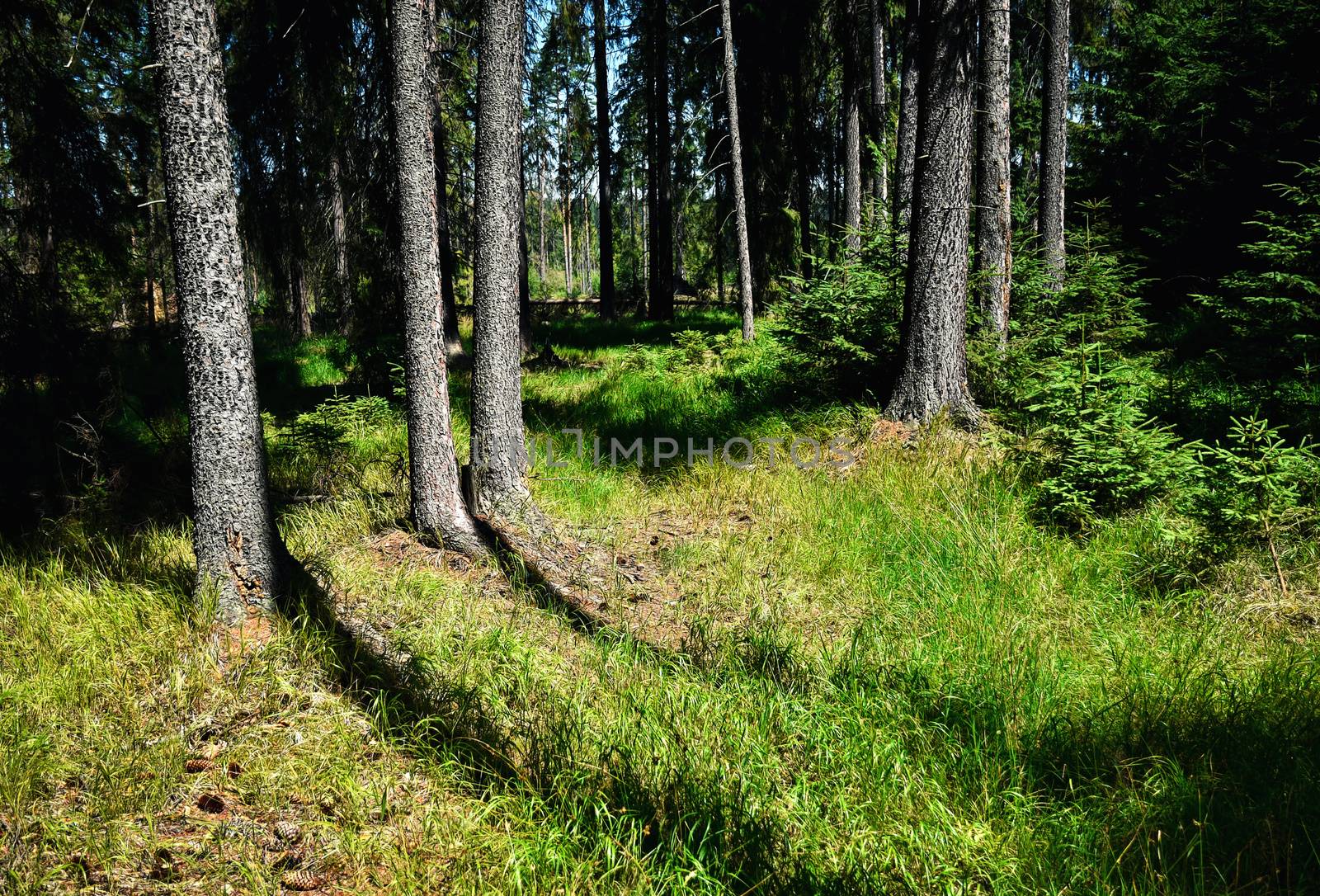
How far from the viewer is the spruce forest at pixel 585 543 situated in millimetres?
2619

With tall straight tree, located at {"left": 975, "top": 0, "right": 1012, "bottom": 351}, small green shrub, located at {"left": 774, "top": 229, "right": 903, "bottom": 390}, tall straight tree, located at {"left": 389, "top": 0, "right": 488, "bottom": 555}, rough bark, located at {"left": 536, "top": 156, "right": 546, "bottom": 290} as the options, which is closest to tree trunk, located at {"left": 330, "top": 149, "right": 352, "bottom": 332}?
tall straight tree, located at {"left": 389, "top": 0, "right": 488, "bottom": 555}

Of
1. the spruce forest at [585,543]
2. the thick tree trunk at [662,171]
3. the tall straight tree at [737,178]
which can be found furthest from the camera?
the thick tree trunk at [662,171]

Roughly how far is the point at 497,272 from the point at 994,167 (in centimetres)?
593

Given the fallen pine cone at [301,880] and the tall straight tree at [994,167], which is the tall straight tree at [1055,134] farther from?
the fallen pine cone at [301,880]

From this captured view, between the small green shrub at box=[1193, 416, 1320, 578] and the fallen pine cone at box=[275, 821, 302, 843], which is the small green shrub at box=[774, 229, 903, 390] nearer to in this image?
the small green shrub at box=[1193, 416, 1320, 578]

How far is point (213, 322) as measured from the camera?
3822 mm

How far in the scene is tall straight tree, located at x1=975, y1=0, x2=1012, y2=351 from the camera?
796 centimetres

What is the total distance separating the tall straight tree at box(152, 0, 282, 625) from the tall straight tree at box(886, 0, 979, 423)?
552cm

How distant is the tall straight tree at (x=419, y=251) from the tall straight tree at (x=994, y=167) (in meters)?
5.92

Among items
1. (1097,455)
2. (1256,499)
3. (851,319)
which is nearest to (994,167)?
(851,319)

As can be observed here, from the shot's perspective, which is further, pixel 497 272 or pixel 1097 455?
pixel 497 272

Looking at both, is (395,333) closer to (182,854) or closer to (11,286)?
(11,286)

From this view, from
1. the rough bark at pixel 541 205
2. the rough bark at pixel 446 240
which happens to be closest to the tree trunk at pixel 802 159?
the rough bark at pixel 446 240

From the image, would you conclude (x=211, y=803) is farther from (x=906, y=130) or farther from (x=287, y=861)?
(x=906, y=130)
